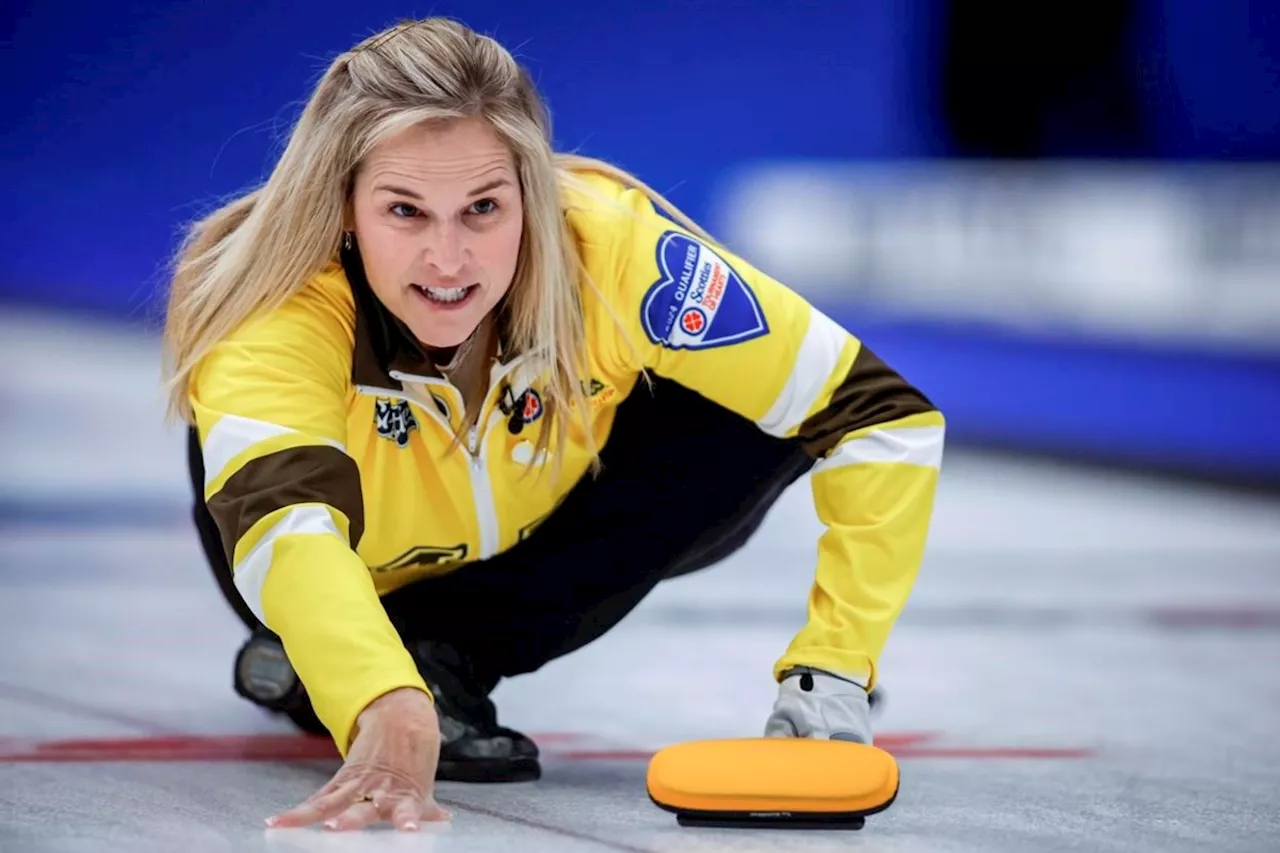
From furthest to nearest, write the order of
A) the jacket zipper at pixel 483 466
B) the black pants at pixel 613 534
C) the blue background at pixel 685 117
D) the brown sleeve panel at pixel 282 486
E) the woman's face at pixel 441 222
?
the blue background at pixel 685 117
the black pants at pixel 613 534
the jacket zipper at pixel 483 466
the woman's face at pixel 441 222
the brown sleeve panel at pixel 282 486

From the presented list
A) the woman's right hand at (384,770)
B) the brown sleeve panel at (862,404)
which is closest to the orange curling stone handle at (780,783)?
the woman's right hand at (384,770)

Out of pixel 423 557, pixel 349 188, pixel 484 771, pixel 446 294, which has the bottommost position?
pixel 484 771

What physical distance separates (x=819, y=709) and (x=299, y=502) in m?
0.61

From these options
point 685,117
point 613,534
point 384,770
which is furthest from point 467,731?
point 685,117

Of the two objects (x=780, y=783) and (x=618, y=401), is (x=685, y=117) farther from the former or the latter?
(x=780, y=783)

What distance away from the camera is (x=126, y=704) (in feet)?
8.34

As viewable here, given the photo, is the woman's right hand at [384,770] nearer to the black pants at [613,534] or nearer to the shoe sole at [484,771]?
the shoe sole at [484,771]

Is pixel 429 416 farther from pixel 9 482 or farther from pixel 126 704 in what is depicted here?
pixel 9 482

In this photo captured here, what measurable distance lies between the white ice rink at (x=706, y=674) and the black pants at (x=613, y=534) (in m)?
0.19

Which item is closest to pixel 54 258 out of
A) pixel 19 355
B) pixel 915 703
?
pixel 19 355

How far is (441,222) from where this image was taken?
182 centimetres

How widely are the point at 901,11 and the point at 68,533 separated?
261 centimetres

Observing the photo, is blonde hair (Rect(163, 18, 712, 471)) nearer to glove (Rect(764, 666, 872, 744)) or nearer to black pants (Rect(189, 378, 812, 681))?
black pants (Rect(189, 378, 812, 681))

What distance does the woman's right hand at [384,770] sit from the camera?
5.12 feet
